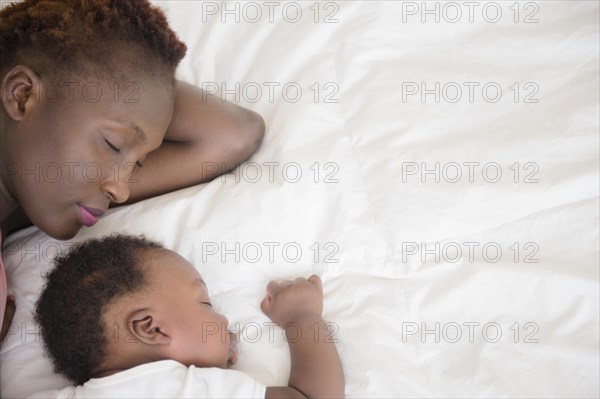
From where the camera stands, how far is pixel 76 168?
40.4 inches

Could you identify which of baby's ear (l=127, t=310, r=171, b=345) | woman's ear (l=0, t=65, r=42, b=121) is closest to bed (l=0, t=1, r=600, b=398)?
baby's ear (l=127, t=310, r=171, b=345)

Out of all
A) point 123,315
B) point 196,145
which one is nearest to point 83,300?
point 123,315

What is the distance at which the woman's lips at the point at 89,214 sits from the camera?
108cm

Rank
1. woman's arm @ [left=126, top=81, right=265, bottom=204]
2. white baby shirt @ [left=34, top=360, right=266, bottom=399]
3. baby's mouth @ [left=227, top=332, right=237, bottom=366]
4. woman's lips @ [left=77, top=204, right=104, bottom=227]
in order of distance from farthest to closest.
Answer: woman's arm @ [left=126, top=81, right=265, bottom=204]
woman's lips @ [left=77, top=204, right=104, bottom=227]
baby's mouth @ [left=227, top=332, right=237, bottom=366]
white baby shirt @ [left=34, top=360, right=266, bottom=399]

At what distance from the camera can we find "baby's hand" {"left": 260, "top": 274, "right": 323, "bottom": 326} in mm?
977

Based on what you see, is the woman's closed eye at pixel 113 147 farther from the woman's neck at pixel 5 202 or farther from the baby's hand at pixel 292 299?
the baby's hand at pixel 292 299

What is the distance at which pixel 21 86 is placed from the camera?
1.01m

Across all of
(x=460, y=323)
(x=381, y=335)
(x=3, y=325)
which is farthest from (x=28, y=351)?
(x=460, y=323)

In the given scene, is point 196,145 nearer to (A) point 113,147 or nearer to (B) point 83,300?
(A) point 113,147

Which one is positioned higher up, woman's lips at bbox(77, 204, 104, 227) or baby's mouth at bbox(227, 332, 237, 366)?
woman's lips at bbox(77, 204, 104, 227)

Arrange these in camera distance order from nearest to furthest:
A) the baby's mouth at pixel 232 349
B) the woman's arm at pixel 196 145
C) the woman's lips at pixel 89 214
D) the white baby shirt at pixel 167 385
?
1. the white baby shirt at pixel 167 385
2. the baby's mouth at pixel 232 349
3. the woman's lips at pixel 89 214
4. the woman's arm at pixel 196 145

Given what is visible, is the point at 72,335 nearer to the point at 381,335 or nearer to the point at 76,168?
the point at 76,168

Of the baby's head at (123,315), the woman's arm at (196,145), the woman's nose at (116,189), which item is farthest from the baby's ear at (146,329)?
the woman's arm at (196,145)

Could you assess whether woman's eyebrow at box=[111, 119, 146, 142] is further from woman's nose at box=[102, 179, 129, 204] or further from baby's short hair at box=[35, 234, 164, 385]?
baby's short hair at box=[35, 234, 164, 385]
